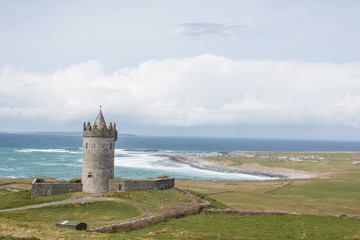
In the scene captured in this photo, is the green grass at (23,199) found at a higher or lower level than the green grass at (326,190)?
higher

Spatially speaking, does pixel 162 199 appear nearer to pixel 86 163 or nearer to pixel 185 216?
pixel 185 216

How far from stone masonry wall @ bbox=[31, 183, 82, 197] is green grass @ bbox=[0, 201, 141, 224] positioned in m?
4.76

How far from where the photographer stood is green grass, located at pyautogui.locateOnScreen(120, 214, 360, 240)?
1006 inches

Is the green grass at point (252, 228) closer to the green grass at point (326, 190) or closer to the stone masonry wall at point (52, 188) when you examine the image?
the stone masonry wall at point (52, 188)

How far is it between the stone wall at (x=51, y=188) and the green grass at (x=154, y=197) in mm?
4891

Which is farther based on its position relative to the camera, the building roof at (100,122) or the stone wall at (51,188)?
the building roof at (100,122)

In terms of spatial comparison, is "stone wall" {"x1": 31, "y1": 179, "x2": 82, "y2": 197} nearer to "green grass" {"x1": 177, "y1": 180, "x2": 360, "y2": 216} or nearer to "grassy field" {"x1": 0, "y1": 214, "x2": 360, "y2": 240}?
"grassy field" {"x1": 0, "y1": 214, "x2": 360, "y2": 240}

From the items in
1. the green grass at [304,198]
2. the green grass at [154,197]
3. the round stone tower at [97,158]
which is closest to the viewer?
the green grass at [154,197]

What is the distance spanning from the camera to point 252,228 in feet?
93.2

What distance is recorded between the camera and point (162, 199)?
125 feet

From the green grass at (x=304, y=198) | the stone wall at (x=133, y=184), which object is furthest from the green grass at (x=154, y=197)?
the green grass at (x=304, y=198)

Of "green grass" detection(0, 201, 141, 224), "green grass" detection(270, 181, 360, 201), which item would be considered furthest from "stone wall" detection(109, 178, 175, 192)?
"green grass" detection(270, 181, 360, 201)

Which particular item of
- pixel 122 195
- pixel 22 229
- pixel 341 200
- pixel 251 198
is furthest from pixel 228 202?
pixel 22 229

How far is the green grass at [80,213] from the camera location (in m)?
30.7
